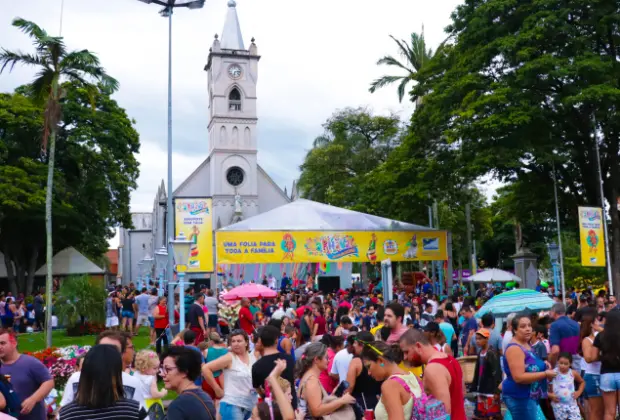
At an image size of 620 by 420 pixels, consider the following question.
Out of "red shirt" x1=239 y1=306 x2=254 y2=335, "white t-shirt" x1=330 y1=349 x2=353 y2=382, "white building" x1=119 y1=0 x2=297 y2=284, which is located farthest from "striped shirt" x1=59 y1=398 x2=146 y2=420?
"white building" x1=119 y1=0 x2=297 y2=284

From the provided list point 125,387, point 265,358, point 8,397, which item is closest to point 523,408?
point 265,358

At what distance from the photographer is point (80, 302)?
968 inches

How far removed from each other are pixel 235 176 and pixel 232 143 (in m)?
3.26

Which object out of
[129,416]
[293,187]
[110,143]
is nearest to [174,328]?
[129,416]

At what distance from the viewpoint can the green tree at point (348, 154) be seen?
44688mm

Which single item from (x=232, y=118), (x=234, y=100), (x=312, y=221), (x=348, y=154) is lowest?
(x=312, y=221)

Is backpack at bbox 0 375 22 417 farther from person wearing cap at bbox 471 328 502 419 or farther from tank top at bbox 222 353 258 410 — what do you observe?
person wearing cap at bbox 471 328 502 419

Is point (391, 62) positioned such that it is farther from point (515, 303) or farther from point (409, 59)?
point (515, 303)

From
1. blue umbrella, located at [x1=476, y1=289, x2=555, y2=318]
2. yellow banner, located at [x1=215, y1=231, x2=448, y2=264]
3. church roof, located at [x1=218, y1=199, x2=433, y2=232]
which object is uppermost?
church roof, located at [x1=218, y1=199, x2=433, y2=232]

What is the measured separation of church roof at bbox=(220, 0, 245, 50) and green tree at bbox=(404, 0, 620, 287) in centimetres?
4411

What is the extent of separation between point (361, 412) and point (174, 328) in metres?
9.90

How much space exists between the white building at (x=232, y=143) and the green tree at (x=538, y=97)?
1515 inches

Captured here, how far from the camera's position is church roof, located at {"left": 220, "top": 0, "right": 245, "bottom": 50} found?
67750 mm

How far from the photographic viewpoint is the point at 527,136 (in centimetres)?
2367
